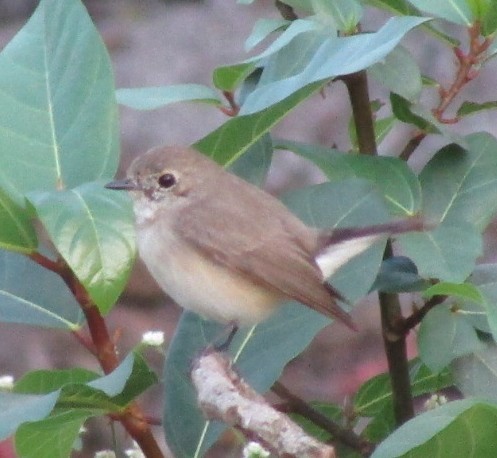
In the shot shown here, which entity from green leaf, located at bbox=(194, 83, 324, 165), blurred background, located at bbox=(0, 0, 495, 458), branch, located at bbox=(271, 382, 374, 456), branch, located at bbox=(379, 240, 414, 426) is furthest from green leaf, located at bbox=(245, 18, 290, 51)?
blurred background, located at bbox=(0, 0, 495, 458)

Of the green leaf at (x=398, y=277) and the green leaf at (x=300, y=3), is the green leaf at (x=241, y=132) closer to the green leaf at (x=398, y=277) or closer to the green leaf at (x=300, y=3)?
the green leaf at (x=300, y=3)

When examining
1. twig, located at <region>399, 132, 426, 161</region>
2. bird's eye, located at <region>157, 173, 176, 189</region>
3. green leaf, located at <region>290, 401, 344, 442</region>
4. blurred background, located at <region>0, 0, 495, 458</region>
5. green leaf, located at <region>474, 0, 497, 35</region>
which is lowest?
blurred background, located at <region>0, 0, 495, 458</region>

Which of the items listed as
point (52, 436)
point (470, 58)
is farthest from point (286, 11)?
point (52, 436)

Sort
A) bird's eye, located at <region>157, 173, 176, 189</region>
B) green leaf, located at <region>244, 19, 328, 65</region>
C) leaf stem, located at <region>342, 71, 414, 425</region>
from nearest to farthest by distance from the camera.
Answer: green leaf, located at <region>244, 19, 328, 65</region>
leaf stem, located at <region>342, 71, 414, 425</region>
bird's eye, located at <region>157, 173, 176, 189</region>

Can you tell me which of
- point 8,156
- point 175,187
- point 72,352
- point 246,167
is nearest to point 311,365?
point 72,352

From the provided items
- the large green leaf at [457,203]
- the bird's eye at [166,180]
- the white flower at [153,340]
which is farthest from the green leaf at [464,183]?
the bird's eye at [166,180]

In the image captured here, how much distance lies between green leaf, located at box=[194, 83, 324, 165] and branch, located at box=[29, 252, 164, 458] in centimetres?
34

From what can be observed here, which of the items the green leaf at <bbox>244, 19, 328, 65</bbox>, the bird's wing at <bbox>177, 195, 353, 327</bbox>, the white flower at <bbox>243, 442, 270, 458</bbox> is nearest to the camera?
the white flower at <bbox>243, 442, 270, 458</bbox>

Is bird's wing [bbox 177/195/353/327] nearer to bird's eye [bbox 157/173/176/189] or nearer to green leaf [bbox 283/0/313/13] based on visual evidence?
bird's eye [bbox 157/173/176/189]

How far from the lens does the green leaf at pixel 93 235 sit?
181cm

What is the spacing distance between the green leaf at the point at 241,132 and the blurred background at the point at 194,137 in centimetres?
325

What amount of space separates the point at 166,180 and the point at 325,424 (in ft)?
2.82

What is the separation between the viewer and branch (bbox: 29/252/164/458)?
1974mm

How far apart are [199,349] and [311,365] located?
3.60 metres
